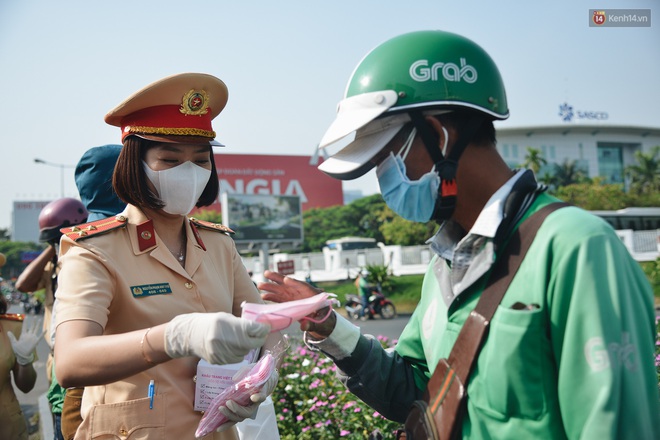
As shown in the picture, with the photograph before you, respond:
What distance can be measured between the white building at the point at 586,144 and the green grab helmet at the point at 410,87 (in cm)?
6616

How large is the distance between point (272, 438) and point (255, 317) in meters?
1.39

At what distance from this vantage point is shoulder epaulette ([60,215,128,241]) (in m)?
1.91

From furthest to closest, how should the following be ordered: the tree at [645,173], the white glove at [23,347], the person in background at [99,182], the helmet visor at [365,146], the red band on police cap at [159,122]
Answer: the tree at [645,173] → the white glove at [23,347] → the person in background at [99,182] → the red band on police cap at [159,122] → the helmet visor at [365,146]

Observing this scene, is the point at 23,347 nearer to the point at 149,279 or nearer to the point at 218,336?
the point at 149,279

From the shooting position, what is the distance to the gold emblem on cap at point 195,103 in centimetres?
210

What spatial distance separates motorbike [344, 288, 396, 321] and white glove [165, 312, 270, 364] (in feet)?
53.7

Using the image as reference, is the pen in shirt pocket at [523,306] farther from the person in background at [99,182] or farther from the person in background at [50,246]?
the person in background at [50,246]

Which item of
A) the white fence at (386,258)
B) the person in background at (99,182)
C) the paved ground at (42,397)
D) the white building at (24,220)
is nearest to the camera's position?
the person in background at (99,182)

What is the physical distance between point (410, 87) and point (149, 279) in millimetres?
1029

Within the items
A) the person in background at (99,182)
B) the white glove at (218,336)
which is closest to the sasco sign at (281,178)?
the person in background at (99,182)

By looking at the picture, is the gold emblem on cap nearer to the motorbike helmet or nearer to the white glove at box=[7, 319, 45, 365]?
the motorbike helmet

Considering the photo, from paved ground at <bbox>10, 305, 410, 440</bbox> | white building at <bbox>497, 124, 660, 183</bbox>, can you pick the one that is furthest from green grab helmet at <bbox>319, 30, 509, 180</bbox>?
white building at <bbox>497, 124, 660, 183</bbox>

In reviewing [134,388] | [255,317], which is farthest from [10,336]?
[255,317]

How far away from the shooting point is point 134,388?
6.16 ft
